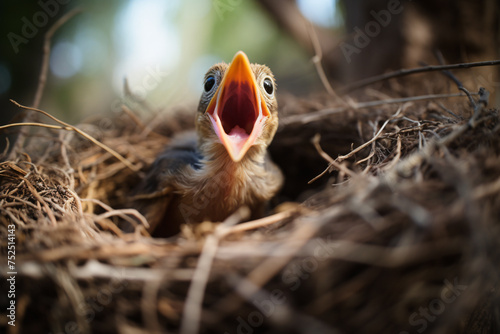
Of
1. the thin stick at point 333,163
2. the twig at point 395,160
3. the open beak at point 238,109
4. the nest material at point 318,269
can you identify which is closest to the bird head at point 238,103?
the open beak at point 238,109

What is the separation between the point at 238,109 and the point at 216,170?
361 mm

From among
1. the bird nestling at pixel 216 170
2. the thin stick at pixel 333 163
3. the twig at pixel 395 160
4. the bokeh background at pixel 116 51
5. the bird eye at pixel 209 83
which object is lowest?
the twig at pixel 395 160

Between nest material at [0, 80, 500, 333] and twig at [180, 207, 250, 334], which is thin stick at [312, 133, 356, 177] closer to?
nest material at [0, 80, 500, 333]

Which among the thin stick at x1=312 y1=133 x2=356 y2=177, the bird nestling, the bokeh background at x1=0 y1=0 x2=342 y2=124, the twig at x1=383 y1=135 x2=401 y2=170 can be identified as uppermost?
the bokeh background at x1=0 y1=0 x2=342 y2=124

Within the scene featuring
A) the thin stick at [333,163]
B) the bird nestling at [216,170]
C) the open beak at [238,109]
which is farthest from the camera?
the bird nestling at [216,170]

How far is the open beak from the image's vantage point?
4.43 feet

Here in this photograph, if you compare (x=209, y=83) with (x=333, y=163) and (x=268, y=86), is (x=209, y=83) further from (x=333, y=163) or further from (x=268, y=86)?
(x=333, y=163)

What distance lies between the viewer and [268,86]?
1663mm

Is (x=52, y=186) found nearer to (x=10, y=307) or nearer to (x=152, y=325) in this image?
(x=10, y=307)

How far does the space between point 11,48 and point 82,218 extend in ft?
8.23

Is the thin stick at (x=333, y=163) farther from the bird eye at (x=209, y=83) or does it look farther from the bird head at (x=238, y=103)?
the bird eye at (x=209, y=83)

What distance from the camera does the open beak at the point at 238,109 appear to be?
1.35m

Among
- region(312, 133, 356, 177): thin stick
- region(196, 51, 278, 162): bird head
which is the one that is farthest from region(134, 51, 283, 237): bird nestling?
region(312, 133, 356, 177): thin stick

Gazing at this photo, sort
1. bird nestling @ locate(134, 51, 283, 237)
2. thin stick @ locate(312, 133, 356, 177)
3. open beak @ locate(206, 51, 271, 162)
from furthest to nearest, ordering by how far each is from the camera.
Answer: bird nestling @ locate(134, 51, 283, 237)
open beak @ locate(206, 51, 271, 162)
thin stick @ locate(312, 133, 356, 177)
